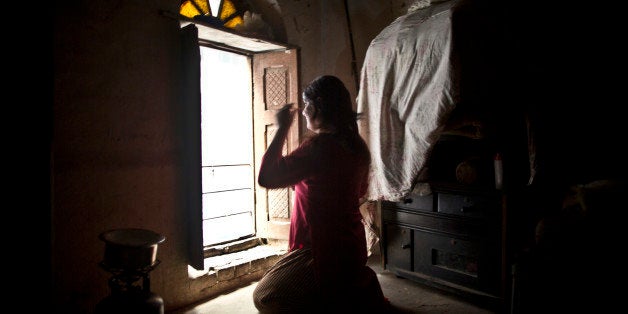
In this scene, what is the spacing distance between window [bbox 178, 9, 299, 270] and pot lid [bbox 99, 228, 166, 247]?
77cm

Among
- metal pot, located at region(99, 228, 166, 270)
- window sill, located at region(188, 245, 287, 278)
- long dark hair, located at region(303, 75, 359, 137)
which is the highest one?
long dark hair, located at region(303, 75, 359, 137)

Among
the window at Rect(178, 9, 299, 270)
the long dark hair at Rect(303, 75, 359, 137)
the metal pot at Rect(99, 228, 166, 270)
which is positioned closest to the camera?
the metal pot at Rect(99, 228, 166, 270)

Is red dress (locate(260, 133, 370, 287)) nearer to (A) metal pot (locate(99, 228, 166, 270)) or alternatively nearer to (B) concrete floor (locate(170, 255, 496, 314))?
(A) metal pot (locate(99, 228, 166, 270))

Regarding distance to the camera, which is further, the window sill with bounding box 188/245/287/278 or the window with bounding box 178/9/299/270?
the window sill with bounding box 188/245/287/278

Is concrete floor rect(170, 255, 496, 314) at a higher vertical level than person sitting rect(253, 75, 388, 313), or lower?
lower

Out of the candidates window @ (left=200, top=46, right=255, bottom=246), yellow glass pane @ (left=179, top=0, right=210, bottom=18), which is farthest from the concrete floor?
yellow glass pane @ (left=179, top=0, right=210, bottom=18)

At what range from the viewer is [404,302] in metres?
3.23

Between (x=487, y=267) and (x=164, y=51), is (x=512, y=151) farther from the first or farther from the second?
(x=164, y=51)

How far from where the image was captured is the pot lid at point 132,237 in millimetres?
2291

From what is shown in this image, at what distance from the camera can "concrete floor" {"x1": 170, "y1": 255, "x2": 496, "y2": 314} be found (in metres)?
3.09

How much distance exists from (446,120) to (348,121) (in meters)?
0.94

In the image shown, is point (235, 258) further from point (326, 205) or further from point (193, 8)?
point (193, 8)

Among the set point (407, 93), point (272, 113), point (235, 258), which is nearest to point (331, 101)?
point (407, 93)

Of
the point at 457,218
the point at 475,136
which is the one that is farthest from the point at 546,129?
the point at 457,218
